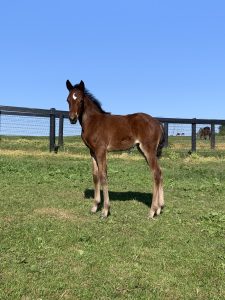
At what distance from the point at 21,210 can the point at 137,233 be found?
7.75ft

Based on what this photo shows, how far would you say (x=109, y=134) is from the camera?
9.05 metres

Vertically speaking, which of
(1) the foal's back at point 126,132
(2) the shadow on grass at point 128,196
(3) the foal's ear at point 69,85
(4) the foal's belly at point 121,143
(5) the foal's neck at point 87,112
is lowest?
(2) the shadow on grass at point 128,196

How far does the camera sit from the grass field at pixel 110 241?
5125 mm

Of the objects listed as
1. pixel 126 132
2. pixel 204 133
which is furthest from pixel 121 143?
pixel 204 133

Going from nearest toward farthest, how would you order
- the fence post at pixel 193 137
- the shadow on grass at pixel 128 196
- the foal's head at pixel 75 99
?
the foal's head at pixel 75 99
the shadow on grass at pixel 128 196
the fence post at pixel 193 137

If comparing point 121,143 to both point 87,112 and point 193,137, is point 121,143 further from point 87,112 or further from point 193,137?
point 193,137

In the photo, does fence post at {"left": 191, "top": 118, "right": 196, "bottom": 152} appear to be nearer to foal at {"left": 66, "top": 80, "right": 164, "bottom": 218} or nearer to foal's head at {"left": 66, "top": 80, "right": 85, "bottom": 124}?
foal at {"left": 66, "top": 80, "right": 164, "bottom": 218}

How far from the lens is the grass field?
16.8 feet

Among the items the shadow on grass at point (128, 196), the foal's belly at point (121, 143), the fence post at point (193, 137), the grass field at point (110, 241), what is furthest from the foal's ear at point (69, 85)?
the fence post at point (193, 137)

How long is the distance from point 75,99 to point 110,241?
317 centimetres

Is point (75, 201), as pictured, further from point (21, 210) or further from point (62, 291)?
point (62, 291)

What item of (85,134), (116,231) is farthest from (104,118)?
(116,231)

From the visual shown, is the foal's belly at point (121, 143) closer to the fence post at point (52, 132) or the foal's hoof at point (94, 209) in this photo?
the foal's hoof at point (94, 209)

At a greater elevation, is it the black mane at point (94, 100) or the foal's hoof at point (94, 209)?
the black mane at point (94, 100)
